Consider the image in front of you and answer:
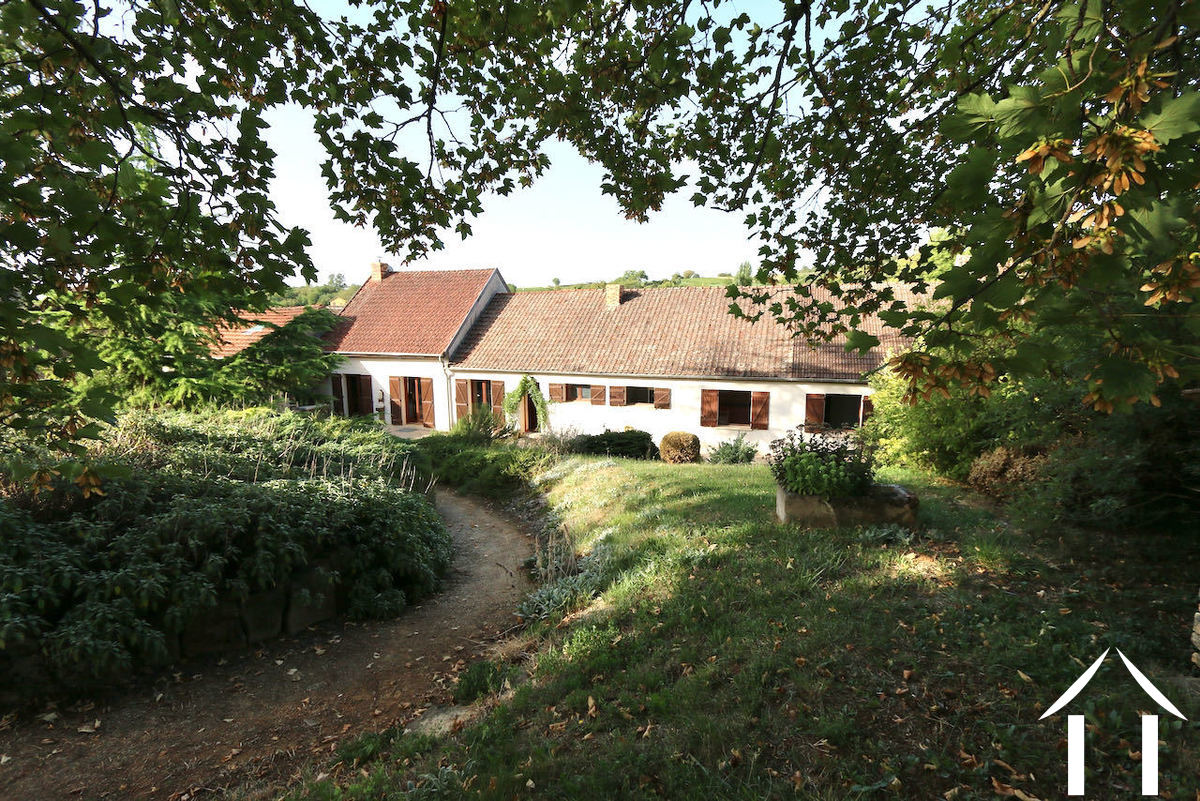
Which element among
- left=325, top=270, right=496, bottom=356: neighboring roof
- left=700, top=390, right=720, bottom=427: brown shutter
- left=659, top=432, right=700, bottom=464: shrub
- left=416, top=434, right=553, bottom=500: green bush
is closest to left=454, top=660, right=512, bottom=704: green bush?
left=416, top=434, right=553, bottom=500: green bush

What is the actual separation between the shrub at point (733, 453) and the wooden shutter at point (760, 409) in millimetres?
802

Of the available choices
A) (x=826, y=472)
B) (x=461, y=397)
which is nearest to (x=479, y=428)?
(x=461, y=397)

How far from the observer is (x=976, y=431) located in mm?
10016

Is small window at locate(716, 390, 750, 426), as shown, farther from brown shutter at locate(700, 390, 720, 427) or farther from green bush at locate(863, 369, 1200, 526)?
green bush at locate(863, 369, 1200, 526)

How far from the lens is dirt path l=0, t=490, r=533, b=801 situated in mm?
4191

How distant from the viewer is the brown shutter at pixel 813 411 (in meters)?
16.1

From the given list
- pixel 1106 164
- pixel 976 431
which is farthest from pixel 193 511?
pixel 976 431

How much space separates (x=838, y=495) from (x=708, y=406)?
426 inches

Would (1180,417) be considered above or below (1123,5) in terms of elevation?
below

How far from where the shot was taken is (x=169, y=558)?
18.5 ft

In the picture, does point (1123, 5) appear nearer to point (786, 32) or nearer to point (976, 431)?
point (786, 32)

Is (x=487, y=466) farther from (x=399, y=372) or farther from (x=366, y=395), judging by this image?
(x=366, y=395)

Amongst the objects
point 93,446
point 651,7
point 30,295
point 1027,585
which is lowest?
point 1027,585

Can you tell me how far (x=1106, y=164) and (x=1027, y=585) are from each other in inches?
188
